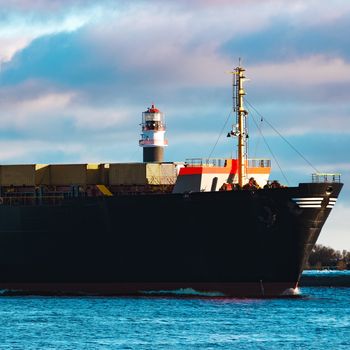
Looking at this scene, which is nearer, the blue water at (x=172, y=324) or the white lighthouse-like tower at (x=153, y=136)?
the blue water at (x=172, y=324)

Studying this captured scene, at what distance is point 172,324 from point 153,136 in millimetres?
Answer: 25802

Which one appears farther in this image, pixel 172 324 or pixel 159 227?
pixel 159 227

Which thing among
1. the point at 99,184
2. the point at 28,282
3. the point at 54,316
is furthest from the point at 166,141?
the point at 54,316

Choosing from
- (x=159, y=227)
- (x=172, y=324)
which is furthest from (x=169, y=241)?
(x=172, y=324)

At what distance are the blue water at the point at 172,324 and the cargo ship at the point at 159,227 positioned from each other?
1488mm

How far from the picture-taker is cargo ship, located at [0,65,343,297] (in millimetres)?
74812

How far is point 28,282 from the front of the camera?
8400cm

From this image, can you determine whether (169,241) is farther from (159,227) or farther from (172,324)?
(172,324)

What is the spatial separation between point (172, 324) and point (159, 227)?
1367 centimetres

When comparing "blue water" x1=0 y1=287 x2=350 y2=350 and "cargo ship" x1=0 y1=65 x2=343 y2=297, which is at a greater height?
"cargo ship" x1=0 y1=65 x2=343 y2=297

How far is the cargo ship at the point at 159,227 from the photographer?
74812 millimetres

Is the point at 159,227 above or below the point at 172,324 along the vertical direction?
above

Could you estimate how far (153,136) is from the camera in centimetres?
8806

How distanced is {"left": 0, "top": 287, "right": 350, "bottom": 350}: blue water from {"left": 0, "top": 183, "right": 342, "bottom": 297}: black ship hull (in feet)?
4.12
